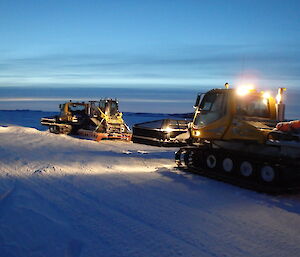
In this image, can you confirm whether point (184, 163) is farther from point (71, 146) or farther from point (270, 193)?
point (71, 146)

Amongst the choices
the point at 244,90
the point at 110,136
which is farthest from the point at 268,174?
the point at 110,136

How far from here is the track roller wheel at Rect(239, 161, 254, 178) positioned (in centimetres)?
903

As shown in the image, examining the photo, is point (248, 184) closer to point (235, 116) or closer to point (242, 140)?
point (242, 140)

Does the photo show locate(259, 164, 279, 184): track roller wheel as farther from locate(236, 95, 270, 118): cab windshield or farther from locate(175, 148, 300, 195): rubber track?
locate(236, 95, 270, 118): cab windshield

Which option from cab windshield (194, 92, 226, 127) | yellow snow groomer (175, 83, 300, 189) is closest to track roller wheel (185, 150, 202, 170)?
yellow snow groomer (175, 83, 300, 189)

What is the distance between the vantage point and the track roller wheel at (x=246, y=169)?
9034 millimetres

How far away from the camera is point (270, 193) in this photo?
834cm

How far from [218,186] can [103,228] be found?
432cm

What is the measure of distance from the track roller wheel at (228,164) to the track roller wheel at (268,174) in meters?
0.97

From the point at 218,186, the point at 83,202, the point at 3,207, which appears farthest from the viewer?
the point at 218,186

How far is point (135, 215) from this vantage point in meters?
6.32

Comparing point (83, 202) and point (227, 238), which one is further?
point (83, 202)

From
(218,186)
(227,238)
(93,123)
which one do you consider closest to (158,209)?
(227,238)

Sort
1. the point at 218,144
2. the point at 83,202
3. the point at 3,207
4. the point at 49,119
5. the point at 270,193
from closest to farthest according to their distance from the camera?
the point at 3,207, the point at 83,202, the point at 270,193, the point at 218,144, the point at 49,119
